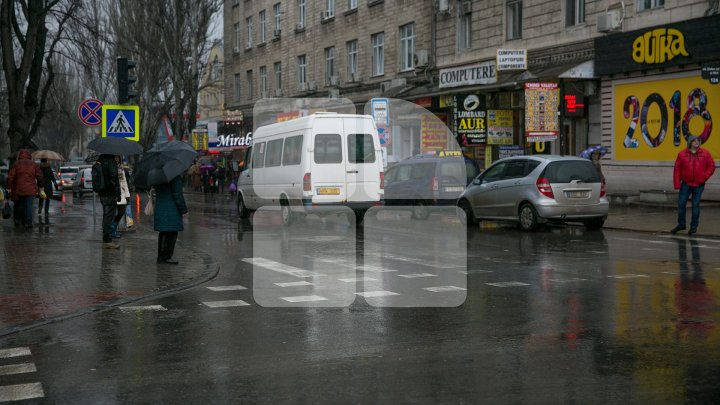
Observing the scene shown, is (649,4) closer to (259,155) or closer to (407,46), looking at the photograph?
(259,155)

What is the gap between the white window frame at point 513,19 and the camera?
29.5 metres

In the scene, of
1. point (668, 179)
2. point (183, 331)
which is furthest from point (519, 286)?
point (668, 179)

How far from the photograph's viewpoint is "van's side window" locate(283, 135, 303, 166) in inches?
747

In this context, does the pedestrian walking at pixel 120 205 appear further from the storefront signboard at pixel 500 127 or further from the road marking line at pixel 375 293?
the storefront signboard at pixel 500 127

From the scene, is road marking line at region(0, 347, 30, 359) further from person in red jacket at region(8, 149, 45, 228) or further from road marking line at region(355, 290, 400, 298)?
person in red jacket at region(8, 149, 45, 228)

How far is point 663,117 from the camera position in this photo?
2422cm

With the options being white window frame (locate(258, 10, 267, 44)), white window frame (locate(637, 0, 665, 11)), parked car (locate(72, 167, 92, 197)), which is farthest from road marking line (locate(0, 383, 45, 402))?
white window frame (locate(258, 10, 267, 44))

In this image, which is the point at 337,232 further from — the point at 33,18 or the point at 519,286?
the point at 33,18

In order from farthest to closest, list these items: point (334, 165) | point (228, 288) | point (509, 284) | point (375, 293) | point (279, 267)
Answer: point (334, 165) < point (279, 267) < point (228, 288) < point (509, 284) < point (375, 293)

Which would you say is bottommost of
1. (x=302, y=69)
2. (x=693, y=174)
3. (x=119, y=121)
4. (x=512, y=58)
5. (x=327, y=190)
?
(x=327, y=190)

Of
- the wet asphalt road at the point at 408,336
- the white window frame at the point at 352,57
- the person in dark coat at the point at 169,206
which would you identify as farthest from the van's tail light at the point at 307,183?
the white window frame at the point at 352,57

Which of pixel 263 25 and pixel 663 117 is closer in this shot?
pixel 663 117

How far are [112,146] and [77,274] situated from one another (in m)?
4.00

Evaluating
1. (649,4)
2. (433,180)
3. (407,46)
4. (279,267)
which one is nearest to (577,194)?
(433,180)
